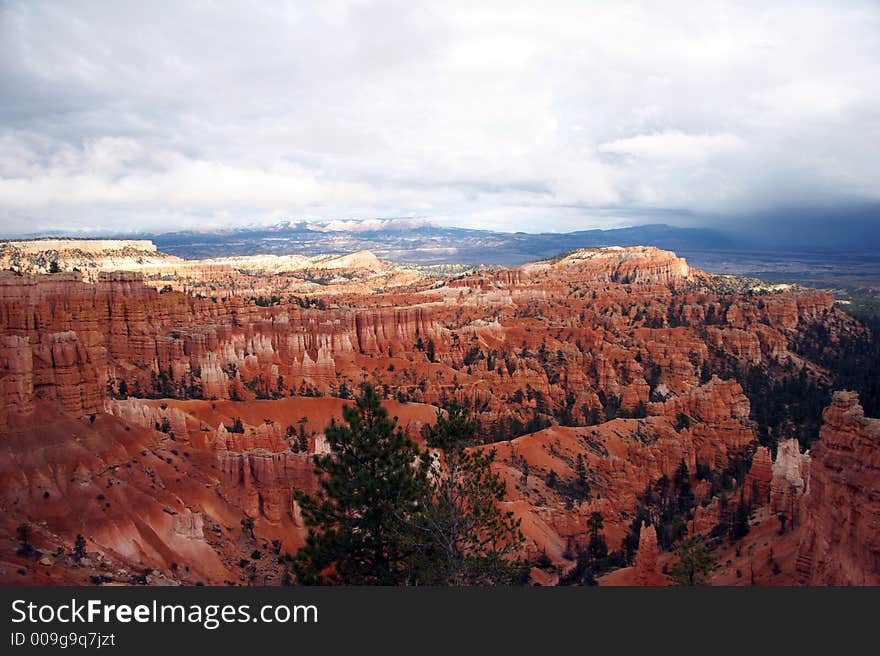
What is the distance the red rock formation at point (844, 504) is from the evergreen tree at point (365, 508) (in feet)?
34.4

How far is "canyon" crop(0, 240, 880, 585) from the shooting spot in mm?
19344

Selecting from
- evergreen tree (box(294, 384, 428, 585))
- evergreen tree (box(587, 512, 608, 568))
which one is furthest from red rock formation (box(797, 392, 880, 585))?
evergreen tree (box(587, 512, 608, 568))

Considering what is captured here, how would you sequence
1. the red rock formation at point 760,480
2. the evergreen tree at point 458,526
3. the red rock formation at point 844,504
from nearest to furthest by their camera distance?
the evergreen tree at point 458,526, the red rock formation at point 844,504, the red rock formation at point 760,480

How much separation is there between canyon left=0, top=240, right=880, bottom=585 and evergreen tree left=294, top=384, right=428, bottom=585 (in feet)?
20.5

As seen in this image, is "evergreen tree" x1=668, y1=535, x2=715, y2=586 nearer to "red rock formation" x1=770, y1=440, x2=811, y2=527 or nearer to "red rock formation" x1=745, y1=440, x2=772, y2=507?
"red rock formation" x1=770, y1=440, x2=811, y2=527

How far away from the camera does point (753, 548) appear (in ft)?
73.8

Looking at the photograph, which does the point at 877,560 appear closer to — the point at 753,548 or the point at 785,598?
the point at 785,598

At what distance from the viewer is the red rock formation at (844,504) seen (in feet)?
48.8

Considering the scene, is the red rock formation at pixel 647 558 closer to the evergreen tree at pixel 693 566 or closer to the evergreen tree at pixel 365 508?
the evergreen tree at pixel 693 566

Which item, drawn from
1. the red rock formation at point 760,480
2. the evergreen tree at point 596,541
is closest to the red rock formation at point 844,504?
the evergreen tree at point 596,541

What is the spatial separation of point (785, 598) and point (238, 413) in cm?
3819

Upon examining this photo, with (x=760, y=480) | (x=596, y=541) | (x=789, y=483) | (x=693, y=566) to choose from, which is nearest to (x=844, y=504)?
(x=693, y=566)

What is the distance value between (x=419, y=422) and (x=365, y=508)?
2989 cm

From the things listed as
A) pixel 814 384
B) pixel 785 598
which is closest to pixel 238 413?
pixel 785 598
